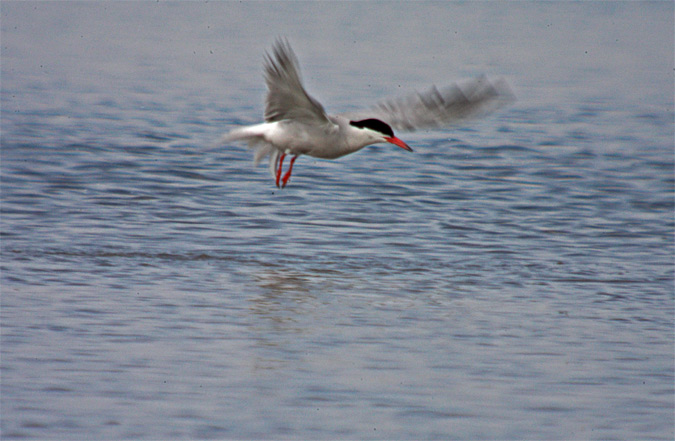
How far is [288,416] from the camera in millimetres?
5680

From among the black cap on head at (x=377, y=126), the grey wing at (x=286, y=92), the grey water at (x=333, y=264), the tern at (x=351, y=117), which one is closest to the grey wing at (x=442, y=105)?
the tern at (x=351, y=117)

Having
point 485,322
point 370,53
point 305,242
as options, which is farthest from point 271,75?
point 370,53

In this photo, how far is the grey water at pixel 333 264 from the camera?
5.86m

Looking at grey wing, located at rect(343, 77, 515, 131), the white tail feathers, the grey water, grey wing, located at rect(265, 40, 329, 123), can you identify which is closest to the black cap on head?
grey wing, located at rect(265, 40, 329, 123)

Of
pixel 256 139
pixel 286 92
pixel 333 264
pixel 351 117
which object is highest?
pixel 286 92

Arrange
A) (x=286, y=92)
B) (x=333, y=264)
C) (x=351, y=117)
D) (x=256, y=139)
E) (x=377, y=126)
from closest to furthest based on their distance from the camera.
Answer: (x=286, y=92) → (x=377, y=126) → (x=351, y=117) → (x=256, y=139) → (x=333, y=264)

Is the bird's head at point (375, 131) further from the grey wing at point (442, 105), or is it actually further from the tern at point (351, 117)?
the grey wing at point (442, 105)

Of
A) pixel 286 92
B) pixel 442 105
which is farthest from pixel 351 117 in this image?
pixel 286 92

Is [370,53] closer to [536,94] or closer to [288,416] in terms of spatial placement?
[536,94]

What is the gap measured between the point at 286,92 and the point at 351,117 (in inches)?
36.8

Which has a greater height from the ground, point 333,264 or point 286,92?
point 286,92

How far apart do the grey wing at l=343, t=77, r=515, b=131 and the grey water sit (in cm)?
118

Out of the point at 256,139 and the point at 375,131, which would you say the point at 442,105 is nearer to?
the point at 375,131

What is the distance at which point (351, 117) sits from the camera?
830 centimetres
